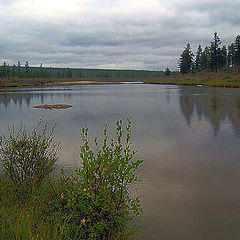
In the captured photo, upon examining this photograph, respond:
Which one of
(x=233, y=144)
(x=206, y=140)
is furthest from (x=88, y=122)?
(x=233, y=144)

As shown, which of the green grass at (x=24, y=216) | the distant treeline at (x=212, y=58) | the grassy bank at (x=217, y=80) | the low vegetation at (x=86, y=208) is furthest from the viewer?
the distant treeline at (x=212, y=58)

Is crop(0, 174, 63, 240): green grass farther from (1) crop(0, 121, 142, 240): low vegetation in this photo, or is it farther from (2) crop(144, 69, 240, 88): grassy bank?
(2) crop(144, 69, 240, 88): grassy bank

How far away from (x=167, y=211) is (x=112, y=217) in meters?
2.51

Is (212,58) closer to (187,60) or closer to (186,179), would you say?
(187,60)

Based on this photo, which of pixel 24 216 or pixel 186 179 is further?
pixel 186 179

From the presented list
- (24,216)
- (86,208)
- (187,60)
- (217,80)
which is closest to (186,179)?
(86,208)

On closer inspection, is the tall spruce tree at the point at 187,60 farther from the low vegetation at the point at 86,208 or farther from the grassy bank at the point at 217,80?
the low vegetation at the point at 86,208

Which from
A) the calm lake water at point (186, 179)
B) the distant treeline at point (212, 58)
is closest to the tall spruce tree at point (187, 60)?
the distant treeline at point (212, 58)

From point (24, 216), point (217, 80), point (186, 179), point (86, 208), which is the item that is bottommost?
point (186, 179)

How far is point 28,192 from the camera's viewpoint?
579 centimetres

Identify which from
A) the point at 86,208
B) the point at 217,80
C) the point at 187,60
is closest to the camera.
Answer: the point at 86,208

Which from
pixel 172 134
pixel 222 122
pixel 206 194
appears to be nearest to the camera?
pixel 206 194

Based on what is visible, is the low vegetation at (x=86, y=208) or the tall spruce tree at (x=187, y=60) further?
the tall spruce tree at (x=187, y=60)

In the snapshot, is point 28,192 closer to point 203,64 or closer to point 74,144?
point 74,144
